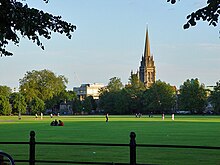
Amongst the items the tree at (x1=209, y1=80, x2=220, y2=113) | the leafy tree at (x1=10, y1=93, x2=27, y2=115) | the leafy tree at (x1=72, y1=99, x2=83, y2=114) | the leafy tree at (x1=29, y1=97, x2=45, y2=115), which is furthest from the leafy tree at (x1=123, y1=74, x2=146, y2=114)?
the leafy tree at (x1=10, y1=93, x2=27, y2=115)

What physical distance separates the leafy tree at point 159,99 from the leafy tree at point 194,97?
23.4ft

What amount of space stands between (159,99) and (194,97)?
1381cm

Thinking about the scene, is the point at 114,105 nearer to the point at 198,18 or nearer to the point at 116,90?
the point at 116,90

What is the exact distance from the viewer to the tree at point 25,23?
1268cm

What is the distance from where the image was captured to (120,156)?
1980 centimetres

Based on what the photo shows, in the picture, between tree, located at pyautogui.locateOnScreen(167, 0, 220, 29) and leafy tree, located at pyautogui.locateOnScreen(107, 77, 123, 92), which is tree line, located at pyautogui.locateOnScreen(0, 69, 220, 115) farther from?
tree, located at pyautogui.locateOnScreen(167, 0, 220, 29)

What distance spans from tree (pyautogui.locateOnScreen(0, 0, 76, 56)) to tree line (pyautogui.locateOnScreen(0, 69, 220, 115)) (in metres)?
128

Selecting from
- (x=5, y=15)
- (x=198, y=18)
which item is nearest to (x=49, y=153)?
(x=5, y=15)

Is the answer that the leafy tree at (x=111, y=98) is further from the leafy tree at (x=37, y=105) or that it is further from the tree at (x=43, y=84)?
the leafy tree at (x=37, y=105)

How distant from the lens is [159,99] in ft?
522

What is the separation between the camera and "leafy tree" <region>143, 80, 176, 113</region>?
159 meters


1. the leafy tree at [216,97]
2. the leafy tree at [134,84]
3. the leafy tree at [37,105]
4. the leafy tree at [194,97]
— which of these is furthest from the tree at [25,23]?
the leafy tree at [134,84]

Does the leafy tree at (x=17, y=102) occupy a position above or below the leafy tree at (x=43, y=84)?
below

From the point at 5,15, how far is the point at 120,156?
9.14 meters
